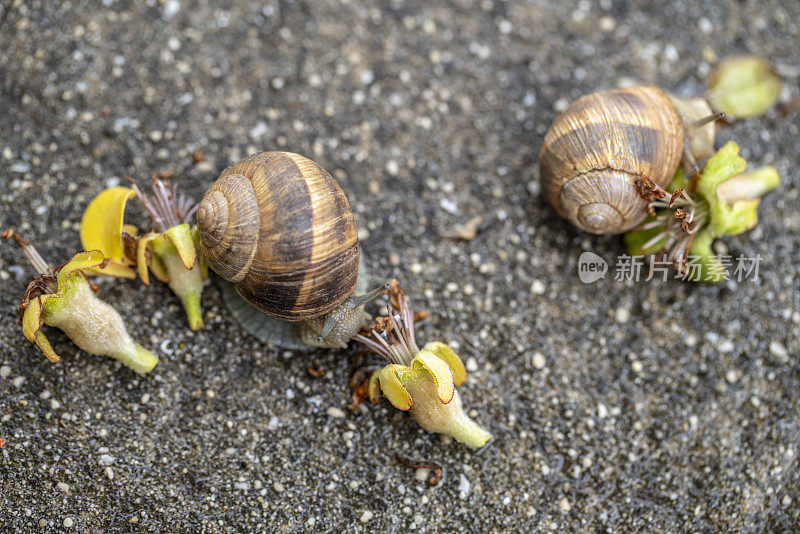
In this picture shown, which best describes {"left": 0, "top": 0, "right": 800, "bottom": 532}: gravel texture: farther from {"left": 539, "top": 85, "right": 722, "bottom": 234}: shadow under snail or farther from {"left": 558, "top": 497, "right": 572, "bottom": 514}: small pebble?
{"left": 539, "top": 85, "right": 722, "bottom": 234}: shadow under snail

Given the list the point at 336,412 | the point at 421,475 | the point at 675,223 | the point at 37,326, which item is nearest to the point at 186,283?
the point at 37,326

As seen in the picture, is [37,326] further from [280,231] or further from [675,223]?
[675,223]

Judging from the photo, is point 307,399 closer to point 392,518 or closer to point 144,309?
point 392,518

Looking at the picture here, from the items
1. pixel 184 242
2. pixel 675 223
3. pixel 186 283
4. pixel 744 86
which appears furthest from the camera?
pixel 744 86

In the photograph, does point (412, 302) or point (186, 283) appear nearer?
point (186, 283)

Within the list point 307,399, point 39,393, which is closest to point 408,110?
point 307,399

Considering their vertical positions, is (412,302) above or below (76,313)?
below

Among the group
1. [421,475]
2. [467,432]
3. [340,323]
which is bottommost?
[421,475]
